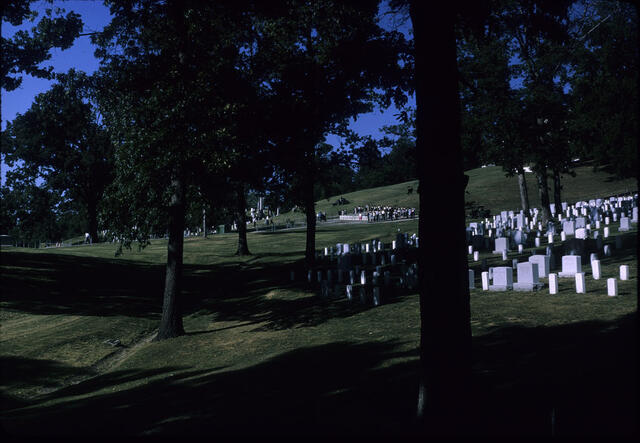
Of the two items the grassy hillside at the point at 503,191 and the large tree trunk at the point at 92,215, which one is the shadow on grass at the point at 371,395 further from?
the large tree trunk at the point at 92,215

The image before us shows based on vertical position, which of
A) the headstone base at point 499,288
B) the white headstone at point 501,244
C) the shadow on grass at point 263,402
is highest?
the white headstone at point 501,244

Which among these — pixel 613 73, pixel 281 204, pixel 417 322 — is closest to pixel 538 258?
pixel 417 322

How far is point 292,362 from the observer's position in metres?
11.8

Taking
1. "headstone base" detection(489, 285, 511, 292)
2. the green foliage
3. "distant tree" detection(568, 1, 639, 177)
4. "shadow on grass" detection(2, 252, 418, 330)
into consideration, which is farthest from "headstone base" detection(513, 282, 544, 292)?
"distant tree" detection(568, 1, 639, 177)

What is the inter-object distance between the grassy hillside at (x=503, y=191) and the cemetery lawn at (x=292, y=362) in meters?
36.8

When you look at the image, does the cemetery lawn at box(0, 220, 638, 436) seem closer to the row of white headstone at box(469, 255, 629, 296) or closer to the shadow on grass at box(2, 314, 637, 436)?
the shadow on grass at box(2, 314, 637, 436)

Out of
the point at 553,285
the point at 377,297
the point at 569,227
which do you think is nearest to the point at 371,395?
the point at 553,285

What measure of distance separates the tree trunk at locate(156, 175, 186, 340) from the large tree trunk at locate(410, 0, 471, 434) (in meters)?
12.2

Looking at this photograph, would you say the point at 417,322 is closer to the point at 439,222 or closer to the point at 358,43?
the point at 358,43

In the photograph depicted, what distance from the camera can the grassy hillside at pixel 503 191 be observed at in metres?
60.5

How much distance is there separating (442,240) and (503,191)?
68.8 meters

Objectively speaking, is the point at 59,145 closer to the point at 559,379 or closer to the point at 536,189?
the point at 559,379

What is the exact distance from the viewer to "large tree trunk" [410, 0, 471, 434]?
6.04 meters

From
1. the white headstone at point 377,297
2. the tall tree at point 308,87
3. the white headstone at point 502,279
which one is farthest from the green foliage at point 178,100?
the white headstone at point 502,279
